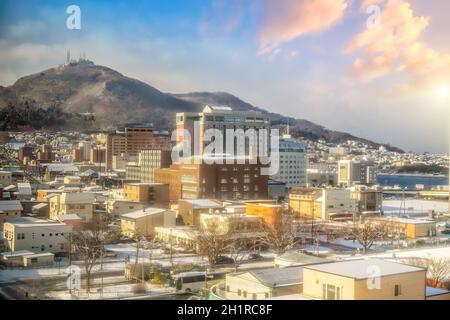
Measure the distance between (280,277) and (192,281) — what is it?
3.49 ft

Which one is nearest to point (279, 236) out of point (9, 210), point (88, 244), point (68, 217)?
point (88, 244)

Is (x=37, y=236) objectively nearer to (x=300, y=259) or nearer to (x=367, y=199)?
(x=300, y=259)

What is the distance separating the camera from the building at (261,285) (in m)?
3.98

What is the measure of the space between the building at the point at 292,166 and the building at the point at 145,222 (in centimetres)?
969

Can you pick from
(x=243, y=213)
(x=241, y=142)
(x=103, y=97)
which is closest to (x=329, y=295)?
(x=243, y=213)

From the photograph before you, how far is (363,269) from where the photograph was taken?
3336mm

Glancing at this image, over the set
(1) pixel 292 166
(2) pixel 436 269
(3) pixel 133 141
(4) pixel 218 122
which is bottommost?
(2) pixel 436 269

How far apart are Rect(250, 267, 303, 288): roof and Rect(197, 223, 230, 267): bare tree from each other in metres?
1.71

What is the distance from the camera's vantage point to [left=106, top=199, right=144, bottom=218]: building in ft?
31.1

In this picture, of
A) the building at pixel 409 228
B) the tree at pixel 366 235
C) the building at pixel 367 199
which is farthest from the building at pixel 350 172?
the tree at pixel 366 235

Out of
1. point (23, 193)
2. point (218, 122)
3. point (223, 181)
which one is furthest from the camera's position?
point (218, 122)

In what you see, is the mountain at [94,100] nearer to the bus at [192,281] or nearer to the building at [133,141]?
the building at [133,141]

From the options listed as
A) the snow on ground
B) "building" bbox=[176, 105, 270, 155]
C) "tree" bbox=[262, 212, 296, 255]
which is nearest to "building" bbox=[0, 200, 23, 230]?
"tree" bbox=[262, 212, 296, 255]
